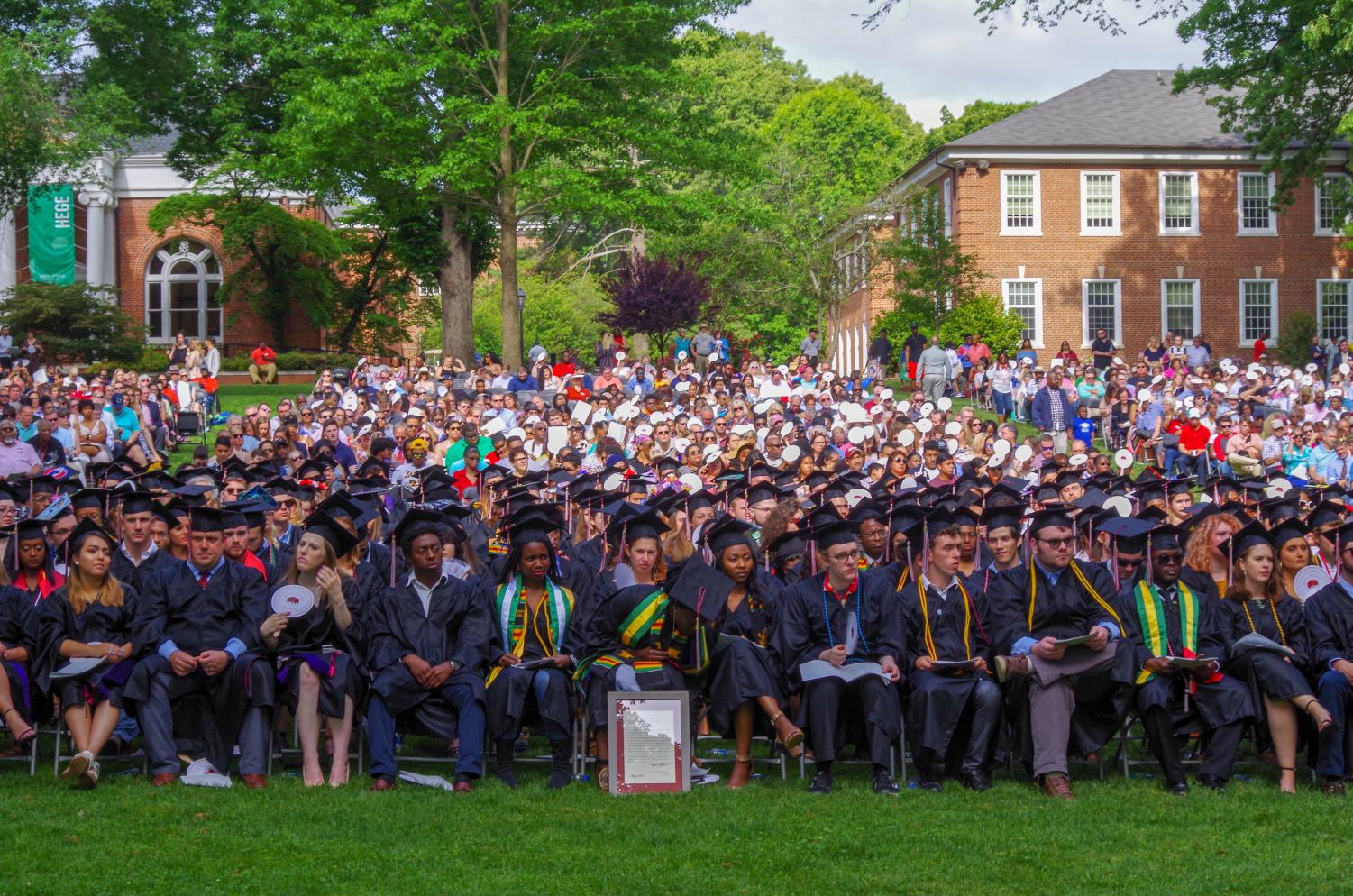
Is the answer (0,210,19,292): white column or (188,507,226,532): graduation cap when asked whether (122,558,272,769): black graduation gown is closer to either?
(188,507,226,532): graduation cap

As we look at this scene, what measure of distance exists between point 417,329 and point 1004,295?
3541 centimetres

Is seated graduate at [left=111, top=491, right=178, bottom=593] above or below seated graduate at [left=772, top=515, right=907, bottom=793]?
above

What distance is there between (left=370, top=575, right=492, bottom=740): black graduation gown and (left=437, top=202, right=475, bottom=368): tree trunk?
2885cm

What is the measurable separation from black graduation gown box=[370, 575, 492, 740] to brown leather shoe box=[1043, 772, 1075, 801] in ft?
10.2

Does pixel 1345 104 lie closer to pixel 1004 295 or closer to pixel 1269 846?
pixel 1004 295

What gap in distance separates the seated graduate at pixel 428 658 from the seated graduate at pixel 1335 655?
Answer: 181 inches

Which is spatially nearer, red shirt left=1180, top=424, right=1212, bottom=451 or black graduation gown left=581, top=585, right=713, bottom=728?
black graduation gown left=581, top=585, right=713, bottom=728

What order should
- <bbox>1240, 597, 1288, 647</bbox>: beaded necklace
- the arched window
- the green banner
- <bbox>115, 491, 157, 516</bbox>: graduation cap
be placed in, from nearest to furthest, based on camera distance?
<bbox>1240, 597, 1288, 647</bbox>: beaded necklace
<bbox>115, 491, 157, 516</bbox>: graduation cap
the green banner
the arched window

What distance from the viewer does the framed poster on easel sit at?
8602 mm

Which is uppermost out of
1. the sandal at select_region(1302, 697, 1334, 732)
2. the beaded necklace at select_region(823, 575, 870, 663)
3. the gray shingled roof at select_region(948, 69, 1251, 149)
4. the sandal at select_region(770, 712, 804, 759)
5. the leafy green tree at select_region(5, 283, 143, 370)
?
the gray shingled roof at select_region(948, 69, 1251, 149)

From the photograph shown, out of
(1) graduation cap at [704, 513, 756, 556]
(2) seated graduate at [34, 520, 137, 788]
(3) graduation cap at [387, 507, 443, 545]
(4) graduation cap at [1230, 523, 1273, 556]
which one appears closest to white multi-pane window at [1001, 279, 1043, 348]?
(4) graduation cap at [1230, 523, 1273, 556]

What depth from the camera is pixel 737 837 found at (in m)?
7.59

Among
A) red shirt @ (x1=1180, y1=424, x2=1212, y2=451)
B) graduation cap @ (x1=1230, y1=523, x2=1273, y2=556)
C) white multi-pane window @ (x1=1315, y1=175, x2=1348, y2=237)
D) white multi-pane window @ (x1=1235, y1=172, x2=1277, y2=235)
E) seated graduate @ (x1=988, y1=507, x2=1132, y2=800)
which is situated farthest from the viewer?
white multi-pane window @ (x1=1235, y1=172, x2=1277, y2=235)

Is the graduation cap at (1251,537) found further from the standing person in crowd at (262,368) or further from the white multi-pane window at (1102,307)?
the white multi-pane window at (1102,307)
